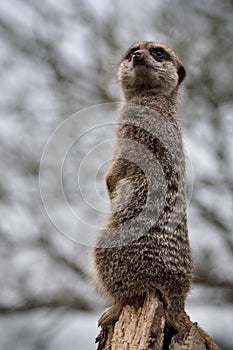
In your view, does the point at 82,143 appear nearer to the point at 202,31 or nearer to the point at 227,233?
the point at 227,233

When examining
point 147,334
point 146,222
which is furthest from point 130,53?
point 147,334

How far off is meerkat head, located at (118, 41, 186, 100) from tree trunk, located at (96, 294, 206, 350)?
1719 millimetres

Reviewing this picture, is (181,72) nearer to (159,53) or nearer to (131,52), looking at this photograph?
(159,53)

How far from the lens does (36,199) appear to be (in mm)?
8555

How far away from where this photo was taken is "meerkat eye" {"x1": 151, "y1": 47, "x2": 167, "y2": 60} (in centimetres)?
541

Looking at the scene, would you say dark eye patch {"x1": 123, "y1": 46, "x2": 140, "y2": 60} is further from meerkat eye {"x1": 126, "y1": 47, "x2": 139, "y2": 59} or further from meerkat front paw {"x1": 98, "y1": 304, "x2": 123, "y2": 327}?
meerkat front paw {"x1": 98, "y1": 304, "x2": 123, "y2": 327}

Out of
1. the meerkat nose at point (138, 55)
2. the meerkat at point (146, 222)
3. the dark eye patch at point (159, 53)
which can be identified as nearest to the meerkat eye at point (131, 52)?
the dark eye patch at point (159, 53)

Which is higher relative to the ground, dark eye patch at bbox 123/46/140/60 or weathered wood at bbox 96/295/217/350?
dark eye patch at bbox 123/46/140/60

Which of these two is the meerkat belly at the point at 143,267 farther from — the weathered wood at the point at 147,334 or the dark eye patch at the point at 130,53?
the dark eye patch at the point at 130,53

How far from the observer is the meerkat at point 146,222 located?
418cm

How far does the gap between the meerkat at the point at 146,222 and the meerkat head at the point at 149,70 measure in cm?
30

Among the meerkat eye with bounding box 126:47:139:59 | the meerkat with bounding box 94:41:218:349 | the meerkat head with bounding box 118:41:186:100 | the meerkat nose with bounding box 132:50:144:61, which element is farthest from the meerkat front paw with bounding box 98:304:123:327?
the meerkat eye with bounding box 126:47:139:59

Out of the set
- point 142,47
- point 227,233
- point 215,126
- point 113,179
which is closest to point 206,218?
point 227,233

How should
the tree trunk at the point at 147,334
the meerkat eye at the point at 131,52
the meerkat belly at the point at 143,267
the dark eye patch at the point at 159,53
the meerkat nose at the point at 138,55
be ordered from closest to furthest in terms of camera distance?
the tree trunk at the point at 147,334 < the meerkat belly at the point at 143,267 < the meerkat nose at the point at 138,55 < the dark eye patch at the point at 159,53 < the meerkat eye at the point at 131,52
